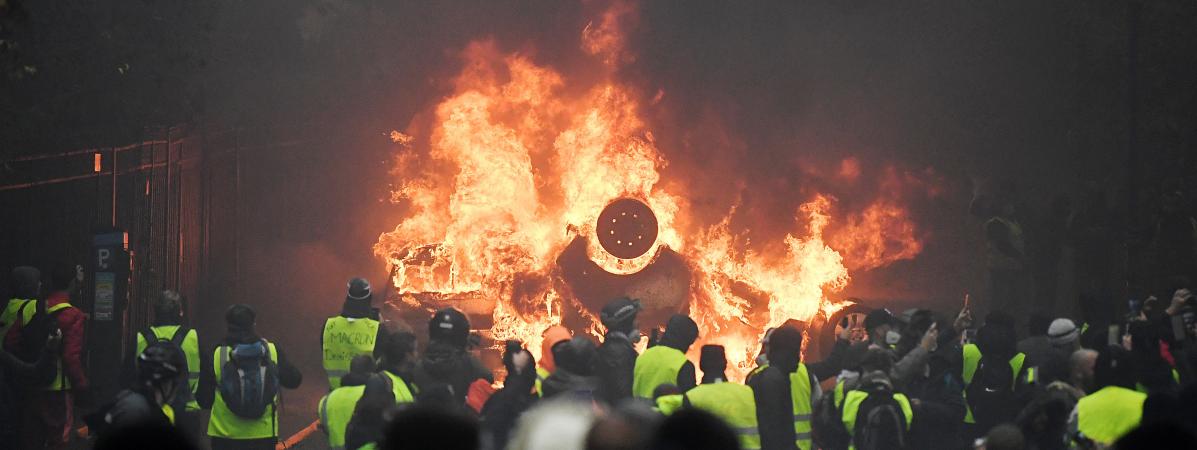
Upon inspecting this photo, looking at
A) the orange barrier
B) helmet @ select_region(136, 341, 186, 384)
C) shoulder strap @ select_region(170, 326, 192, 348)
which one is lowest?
the orange barrier

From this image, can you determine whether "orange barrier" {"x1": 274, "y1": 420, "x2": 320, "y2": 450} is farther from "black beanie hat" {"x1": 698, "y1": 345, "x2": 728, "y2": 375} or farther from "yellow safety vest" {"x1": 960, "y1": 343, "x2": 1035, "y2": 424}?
"yellow safety vest" {"x1": 960, "y1": 343, "x2": 1035, "y2": 424}

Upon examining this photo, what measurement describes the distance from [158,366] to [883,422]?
428 cm

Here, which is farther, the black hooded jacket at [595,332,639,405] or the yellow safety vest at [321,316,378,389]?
the yellow safety vest at [321,316,378,389]

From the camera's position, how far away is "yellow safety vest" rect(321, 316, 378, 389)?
1084 centimetres

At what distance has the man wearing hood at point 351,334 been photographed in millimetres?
10828

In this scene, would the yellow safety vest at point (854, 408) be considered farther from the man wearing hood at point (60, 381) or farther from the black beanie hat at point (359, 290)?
the man wearing hood at point (60, 381)

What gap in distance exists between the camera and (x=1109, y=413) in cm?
739

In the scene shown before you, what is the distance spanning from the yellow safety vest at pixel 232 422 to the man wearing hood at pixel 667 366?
264 centimetres

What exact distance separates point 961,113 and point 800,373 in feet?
50.5

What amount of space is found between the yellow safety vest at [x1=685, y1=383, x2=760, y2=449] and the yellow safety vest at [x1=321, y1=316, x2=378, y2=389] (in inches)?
140

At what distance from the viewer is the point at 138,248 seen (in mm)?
16875

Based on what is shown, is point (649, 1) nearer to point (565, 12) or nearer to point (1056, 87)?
point (565, 12)

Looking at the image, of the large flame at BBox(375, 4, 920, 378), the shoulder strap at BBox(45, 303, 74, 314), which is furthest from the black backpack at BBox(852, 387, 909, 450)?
the large flame at BBox(375, 4, 920, 378)

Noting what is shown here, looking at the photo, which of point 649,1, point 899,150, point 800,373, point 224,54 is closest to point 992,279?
point 899,150
